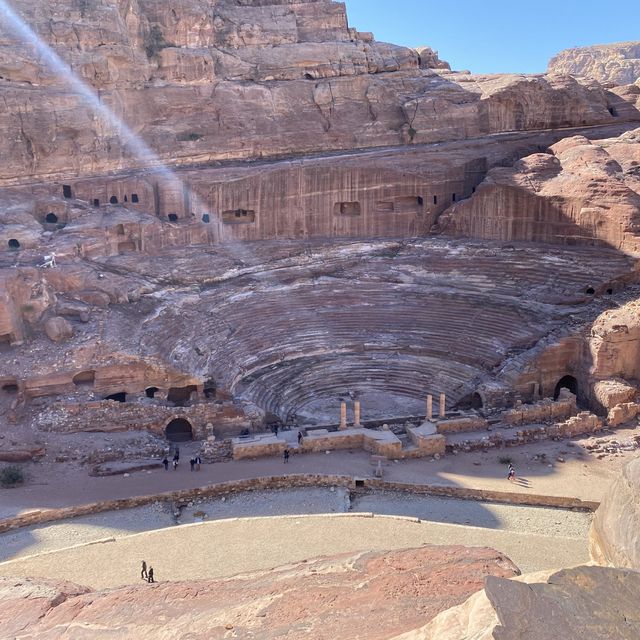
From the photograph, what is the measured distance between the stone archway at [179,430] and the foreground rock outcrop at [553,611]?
45.7ft

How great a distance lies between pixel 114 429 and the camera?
16.1 meters

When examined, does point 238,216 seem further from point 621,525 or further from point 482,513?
point 621,525

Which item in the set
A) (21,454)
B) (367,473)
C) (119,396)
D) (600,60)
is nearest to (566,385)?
(367,473)

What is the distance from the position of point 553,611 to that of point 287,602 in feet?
7.10

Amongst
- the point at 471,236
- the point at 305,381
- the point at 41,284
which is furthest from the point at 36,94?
the point at 471,236

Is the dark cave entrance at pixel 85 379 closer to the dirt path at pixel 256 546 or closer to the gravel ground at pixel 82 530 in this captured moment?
the gravel ground at pixel 82 530

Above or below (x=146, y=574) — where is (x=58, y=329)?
above

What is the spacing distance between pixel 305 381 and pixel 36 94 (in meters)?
15.6

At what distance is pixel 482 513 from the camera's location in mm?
13500

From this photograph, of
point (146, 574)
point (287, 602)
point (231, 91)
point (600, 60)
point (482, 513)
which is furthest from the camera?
point (600, 60)

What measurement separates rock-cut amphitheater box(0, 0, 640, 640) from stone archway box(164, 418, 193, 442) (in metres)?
0.12

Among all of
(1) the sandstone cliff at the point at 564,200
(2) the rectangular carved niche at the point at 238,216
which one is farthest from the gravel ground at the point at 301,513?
(2) the rectangular carved niche at the point at 238,216

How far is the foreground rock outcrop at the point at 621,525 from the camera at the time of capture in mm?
4551

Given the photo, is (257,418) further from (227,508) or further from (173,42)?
(173,42)
